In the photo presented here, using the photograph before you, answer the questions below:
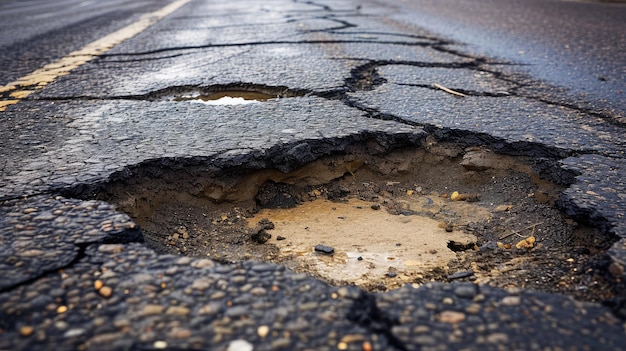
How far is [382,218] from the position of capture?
212 centimetres

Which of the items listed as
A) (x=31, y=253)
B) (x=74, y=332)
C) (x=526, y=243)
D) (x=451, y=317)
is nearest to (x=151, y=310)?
(x=74, y=332)

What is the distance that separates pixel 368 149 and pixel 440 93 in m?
0.93

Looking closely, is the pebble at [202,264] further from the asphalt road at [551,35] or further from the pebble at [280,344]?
the asphalt road at [551,35]

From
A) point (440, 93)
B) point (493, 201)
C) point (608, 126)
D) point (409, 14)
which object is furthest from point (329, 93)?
point (409, 14)

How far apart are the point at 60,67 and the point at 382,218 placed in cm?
312

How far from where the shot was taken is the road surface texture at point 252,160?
110 cm

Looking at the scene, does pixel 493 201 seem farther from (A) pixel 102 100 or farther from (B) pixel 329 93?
(A) pixel 102 100

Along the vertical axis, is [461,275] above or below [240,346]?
below

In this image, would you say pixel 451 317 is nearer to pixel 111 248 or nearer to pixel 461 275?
pixel 461 275

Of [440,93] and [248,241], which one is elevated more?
[440,93]

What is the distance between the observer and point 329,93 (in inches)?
117

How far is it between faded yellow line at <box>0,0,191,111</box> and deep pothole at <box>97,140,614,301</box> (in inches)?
62.8

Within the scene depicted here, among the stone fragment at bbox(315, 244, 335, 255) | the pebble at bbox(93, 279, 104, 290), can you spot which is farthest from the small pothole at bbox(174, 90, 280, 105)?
the pebble at bbox(93, 279, 104, 290)

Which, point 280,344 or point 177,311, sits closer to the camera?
point 280,344
